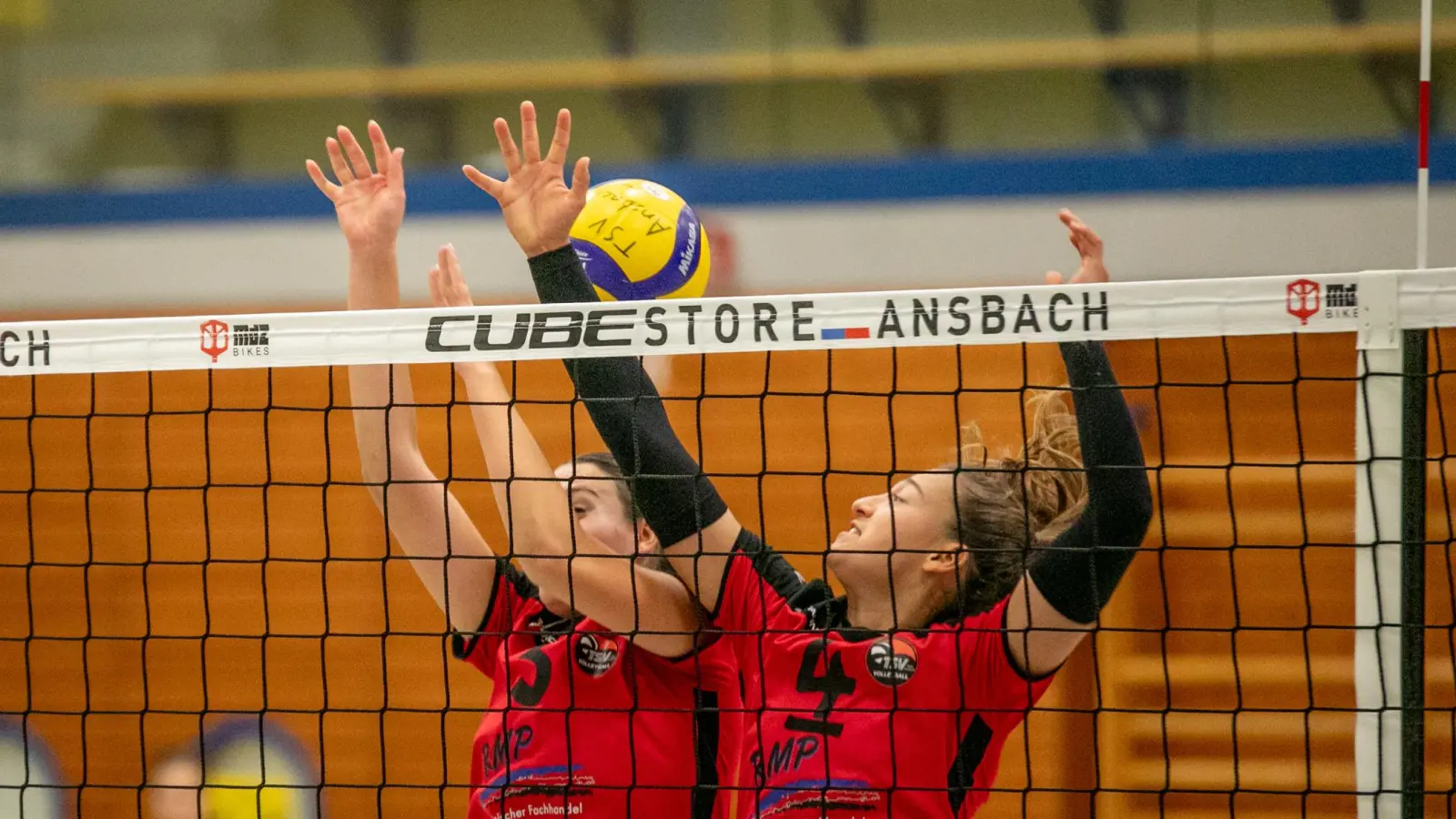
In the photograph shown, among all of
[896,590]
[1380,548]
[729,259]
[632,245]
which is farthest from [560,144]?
[729,259]

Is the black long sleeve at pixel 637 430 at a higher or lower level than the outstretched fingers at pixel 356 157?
lower

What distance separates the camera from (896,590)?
2.32 metres

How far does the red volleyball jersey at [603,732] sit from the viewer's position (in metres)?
2.25

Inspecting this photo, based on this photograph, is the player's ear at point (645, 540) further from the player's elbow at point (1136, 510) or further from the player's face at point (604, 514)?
the player's elbow at point (1136, 510)

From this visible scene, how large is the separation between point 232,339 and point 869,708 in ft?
4.01

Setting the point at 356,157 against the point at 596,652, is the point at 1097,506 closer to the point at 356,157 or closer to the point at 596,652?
the point at 596,652

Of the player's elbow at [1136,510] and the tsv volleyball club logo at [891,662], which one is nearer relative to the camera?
the player's elbow at [1136,510]

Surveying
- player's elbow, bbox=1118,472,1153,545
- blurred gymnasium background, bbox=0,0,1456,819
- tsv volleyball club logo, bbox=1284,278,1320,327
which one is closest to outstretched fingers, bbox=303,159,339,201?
player's elbow, bbox=1118,472,1153,545

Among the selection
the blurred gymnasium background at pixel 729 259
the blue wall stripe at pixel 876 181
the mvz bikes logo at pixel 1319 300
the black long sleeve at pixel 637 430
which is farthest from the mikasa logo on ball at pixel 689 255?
the blue wall stripe at pixel 876 181

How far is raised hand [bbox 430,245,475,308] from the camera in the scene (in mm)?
2482

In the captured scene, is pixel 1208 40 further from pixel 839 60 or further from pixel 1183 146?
pixel 839 60

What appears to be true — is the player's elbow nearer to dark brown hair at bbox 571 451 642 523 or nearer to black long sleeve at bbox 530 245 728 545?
black long sleeve at bbox 530 245 728 545

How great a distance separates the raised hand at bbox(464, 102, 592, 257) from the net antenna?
4.14ft

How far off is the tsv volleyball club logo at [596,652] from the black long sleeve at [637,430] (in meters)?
0.26
